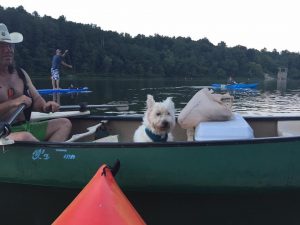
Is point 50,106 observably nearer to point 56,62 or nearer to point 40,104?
point 40,104

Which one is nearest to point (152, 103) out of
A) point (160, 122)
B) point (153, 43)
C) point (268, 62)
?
point (160, 122)

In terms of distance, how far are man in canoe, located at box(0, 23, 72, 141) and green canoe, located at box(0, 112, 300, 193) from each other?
39 cm

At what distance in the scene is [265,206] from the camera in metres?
5.16

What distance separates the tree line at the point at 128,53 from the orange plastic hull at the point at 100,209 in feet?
207

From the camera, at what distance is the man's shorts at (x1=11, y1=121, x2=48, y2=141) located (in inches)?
208

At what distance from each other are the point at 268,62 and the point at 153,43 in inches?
1262

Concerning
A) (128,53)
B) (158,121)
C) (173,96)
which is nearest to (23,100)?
(158,121)

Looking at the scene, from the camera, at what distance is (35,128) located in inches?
217

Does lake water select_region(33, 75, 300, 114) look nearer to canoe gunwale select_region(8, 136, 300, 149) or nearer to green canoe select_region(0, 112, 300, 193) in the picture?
green canoe select_region(0, 112, 300, 193)

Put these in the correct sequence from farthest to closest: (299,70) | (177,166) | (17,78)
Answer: (299,70) < (17,78) < (177,166)

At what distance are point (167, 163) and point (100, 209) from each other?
52.0 inches

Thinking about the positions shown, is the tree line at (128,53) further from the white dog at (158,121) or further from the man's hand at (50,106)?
the white dog at (158,121)

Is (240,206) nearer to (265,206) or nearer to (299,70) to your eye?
(265,206)

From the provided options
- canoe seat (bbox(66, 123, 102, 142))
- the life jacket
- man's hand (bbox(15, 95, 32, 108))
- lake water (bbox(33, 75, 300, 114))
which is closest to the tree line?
lake water (bbox(33, 75, 300, 114))
